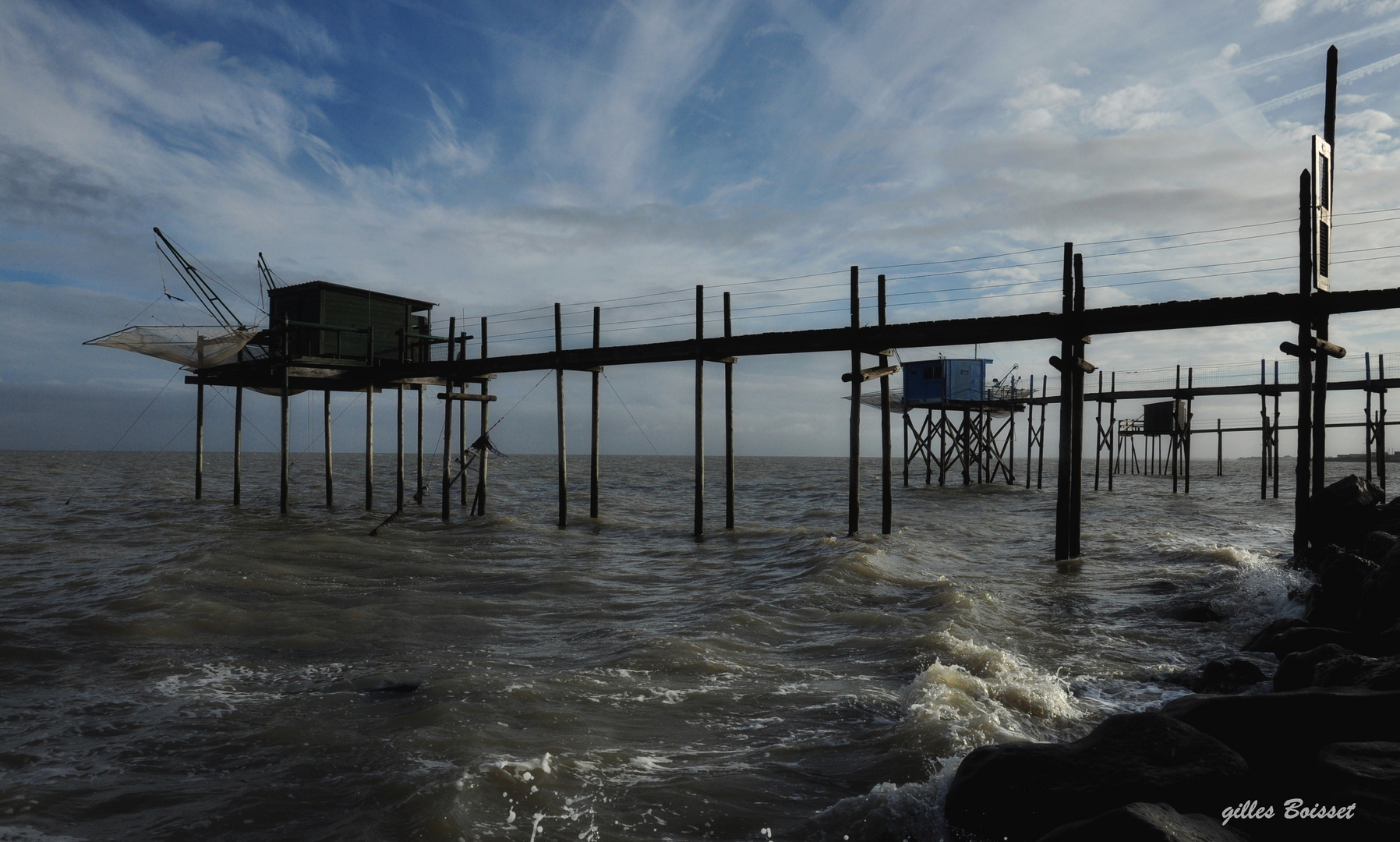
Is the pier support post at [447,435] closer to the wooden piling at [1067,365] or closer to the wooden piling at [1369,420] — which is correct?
the wooden piling at [1067,365]

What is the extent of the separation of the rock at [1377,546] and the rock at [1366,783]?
7294 mm

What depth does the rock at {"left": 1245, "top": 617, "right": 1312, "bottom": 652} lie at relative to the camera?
8.29m

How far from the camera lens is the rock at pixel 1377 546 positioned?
9.25m

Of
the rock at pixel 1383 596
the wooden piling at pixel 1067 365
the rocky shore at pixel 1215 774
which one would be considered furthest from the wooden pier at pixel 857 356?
the rocky shore at pixel 1215 774

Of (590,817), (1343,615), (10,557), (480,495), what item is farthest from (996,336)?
(10,557)

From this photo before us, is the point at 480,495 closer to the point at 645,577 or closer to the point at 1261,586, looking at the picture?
the point at 645,577

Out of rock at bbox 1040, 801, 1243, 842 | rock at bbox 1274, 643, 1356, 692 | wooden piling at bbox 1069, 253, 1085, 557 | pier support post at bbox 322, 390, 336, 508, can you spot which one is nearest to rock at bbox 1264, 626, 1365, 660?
rock at bbox 1274, 643, 1356, 692

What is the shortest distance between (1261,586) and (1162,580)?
1669 mm

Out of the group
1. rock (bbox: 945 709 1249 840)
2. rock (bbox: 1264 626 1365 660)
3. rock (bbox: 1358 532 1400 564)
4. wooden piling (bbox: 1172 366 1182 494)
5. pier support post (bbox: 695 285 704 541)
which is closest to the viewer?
rock (bbox: 945 709 1249 840)

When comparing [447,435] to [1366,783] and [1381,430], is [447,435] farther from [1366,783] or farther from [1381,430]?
[1381,430]

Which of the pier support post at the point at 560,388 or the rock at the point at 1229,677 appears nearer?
the rock at the point at 1229,677

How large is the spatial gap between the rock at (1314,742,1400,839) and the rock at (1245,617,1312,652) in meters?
5.52

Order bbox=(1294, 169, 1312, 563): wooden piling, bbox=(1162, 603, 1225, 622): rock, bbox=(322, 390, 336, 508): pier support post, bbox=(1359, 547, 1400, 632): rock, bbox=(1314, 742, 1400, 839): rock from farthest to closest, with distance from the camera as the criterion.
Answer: bbox=(322, 390, 336, 508): pier support post → bbox=(1294, 169, 1312, 563): wooden piling → bbox=(1162, 603, 1225, 622): rock → bbox=(1359, 547, 1400, 632): rock → bbox=(1314, 742, 1400, 839): rock

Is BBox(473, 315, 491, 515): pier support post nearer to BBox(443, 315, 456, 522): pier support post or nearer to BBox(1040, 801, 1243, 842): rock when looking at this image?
BBox(443, 315, 456, 522): pier support post
